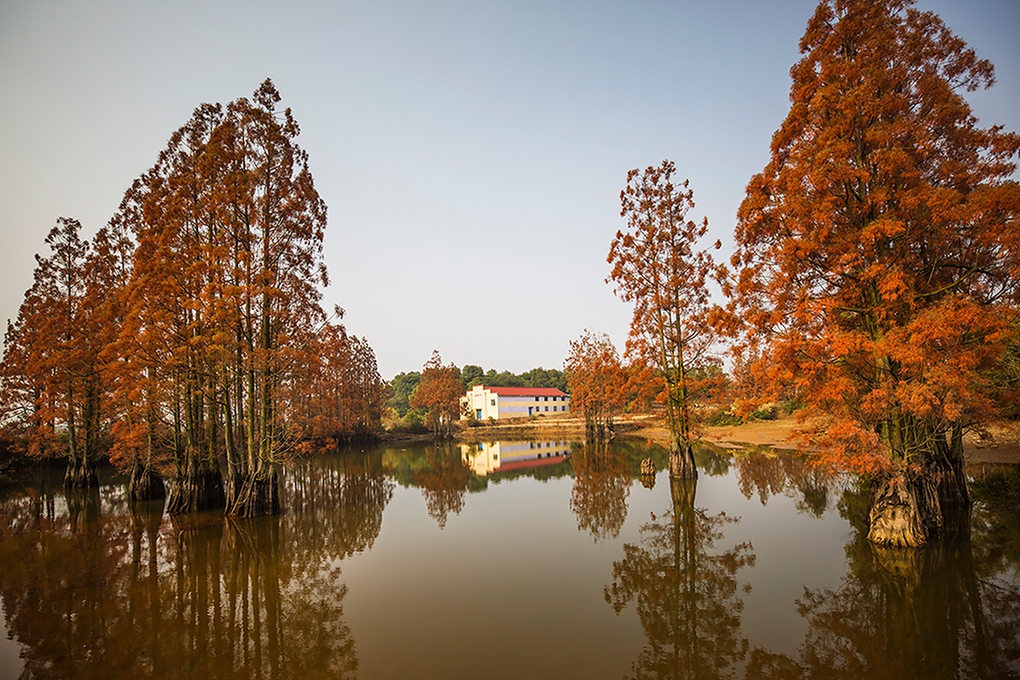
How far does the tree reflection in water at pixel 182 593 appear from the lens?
7203mm

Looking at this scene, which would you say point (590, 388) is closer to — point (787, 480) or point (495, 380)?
point (787, 480)

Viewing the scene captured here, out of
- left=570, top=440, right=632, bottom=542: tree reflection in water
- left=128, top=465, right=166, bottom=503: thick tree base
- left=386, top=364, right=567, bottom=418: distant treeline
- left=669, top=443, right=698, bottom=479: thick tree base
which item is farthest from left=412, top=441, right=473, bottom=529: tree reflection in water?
left=386, top=364, right=567, bottom=418: distant treeline

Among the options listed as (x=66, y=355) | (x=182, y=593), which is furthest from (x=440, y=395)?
(x=182, y=593)

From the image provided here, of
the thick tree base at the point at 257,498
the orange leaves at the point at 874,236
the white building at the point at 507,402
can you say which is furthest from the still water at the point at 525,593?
the white building at the point at 507,402

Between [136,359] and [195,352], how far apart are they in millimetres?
2102

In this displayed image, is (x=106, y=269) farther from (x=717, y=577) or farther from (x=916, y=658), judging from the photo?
(x=916, y=658)

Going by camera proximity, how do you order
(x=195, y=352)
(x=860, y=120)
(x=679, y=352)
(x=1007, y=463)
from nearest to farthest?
(x=860, y=120) < (x=195, y=352) < (x=1007, y=463) < (x=679, y=352)

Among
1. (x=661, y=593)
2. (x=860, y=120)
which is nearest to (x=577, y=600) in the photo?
(x=661, y=593)

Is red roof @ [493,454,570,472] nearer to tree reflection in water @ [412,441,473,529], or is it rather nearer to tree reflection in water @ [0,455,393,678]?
tree reflection in water @ [412,441,473,529]

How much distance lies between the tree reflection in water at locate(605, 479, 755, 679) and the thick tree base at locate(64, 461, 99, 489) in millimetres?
29337

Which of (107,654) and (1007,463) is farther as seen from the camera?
(1007,463)

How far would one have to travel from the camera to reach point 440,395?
57.8m

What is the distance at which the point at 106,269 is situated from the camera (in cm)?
2611

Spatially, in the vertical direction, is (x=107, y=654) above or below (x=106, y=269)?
below
